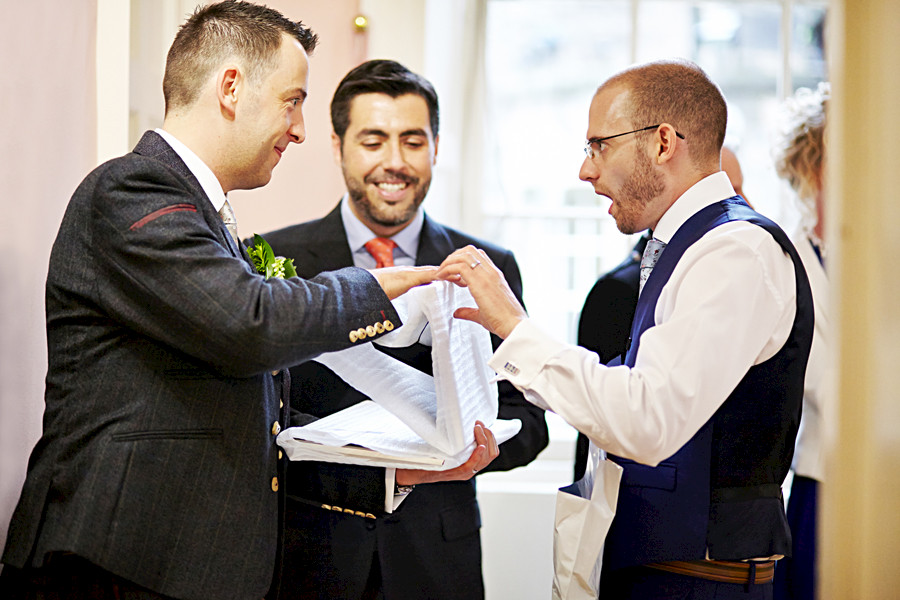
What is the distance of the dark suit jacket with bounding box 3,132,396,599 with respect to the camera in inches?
54.7

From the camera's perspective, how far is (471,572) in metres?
2.21

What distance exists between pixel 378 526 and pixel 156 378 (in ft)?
2.72

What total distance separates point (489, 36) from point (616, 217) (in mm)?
2401

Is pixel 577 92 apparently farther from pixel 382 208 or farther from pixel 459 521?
pixel 459 521

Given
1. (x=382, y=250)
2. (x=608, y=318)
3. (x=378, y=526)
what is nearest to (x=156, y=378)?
(x=378, y=526)

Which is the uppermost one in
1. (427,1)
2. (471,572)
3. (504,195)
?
(427,1)

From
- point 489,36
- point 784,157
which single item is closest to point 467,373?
point 784,157

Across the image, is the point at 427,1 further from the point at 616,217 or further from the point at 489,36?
the point at 616,217

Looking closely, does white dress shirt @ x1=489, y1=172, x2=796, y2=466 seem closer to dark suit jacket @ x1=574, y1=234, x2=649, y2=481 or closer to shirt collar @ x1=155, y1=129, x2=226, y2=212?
shirt collar @ x1=155, y1=129, x2=226, y2=212

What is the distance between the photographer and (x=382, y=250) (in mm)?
2490

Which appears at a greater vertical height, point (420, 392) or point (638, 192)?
point (638, 192)

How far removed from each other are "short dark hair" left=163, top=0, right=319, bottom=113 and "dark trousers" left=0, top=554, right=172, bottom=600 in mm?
862

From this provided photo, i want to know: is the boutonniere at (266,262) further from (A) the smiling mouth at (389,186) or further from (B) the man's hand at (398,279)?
(A) the smiling mouth at (389,186)

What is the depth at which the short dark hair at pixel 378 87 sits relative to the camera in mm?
2508
